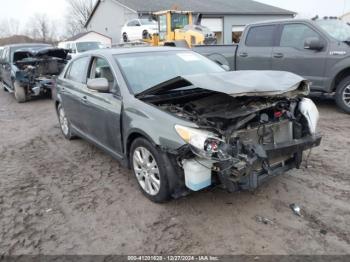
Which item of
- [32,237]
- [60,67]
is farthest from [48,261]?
[60,67]

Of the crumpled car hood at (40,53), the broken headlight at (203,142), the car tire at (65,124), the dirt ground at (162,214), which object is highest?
the crumpled car hood at (40,53)

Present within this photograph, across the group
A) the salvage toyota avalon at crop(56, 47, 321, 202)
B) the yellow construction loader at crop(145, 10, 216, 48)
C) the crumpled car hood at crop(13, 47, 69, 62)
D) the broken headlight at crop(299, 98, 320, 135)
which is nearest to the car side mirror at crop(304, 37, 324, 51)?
the salvage toyota avalon at crop(56, 47, 321, 202)

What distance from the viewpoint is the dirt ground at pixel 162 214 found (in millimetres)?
3180

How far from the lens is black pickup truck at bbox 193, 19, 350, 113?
705cm

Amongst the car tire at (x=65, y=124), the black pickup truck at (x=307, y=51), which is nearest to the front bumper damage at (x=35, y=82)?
the car tire at (x=65, y=124)

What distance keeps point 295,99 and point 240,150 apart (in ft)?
4.14

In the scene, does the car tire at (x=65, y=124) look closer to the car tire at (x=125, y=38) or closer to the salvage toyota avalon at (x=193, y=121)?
the salvage toyota avalon at (x=193, y=121)

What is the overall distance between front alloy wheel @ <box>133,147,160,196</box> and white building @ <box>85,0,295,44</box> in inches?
1096

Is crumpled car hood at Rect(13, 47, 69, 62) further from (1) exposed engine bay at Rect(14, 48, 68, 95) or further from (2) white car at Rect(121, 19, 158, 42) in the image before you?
(2) white car at Rect(121, 19, 158, 42)

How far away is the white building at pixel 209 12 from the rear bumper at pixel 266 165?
92.4 ft

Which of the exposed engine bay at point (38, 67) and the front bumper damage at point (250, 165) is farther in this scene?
the exposed engine bay at point (38, 67)

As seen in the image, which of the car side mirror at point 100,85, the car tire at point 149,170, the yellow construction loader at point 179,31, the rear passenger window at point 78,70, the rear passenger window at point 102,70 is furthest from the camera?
the yellow construction loader at point 179,31

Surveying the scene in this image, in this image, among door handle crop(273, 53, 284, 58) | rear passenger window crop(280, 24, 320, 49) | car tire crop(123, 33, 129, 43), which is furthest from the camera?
car tire crop(123, 33, 129, 43)

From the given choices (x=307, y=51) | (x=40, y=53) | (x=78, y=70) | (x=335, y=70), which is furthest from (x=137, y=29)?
(x=78, y=70)
